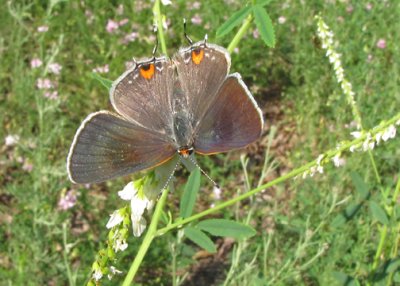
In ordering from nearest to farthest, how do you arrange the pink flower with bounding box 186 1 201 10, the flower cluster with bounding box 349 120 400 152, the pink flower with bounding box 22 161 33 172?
1. the flower cluster with bounding box 349 120 400 152
2. the pink flower with bounding box 22 161 33 172
3. the pink flower with bounding box 186 1 201 10

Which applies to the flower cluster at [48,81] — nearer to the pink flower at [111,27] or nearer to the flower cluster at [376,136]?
the pink flower at [111,27]

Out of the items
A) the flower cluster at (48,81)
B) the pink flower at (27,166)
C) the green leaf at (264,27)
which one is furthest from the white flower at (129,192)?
the pink flower at (27,166)

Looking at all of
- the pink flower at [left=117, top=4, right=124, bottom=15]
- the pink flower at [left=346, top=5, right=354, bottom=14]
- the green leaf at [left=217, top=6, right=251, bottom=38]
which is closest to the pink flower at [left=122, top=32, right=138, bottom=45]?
the pink flower at [left=117, top=4, right=124, bottom=15]

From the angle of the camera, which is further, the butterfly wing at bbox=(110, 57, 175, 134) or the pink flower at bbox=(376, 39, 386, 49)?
the pink flower at bbox=(376, 39, 386, 49)

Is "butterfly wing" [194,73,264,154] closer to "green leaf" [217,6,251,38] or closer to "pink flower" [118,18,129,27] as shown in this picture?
"green leaf" [217,6,251,38]

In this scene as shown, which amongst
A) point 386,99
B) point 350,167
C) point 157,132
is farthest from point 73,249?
point 386,99

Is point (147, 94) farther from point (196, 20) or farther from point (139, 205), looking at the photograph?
point (196, 20)

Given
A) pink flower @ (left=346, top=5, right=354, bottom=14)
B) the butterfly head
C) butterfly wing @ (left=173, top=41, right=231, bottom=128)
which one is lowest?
the butterfly head

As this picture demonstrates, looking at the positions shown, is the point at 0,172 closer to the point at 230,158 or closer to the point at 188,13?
the point at 230,158
